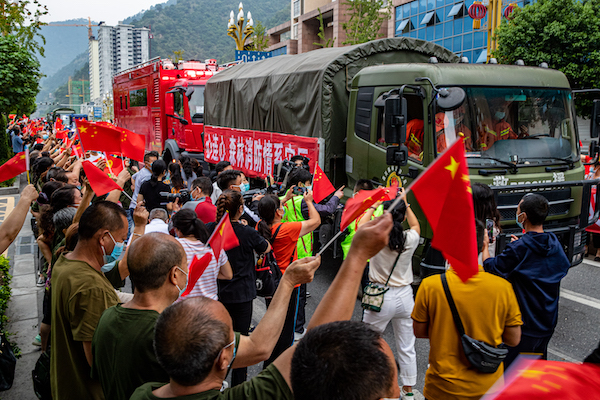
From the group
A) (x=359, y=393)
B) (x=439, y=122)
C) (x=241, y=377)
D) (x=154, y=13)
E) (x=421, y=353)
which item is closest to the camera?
(x=359, y=393)

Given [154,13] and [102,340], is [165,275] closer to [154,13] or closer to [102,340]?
[102,340]

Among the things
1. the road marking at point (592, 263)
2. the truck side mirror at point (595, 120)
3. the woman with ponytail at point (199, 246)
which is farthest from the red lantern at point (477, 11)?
the woman with ponytail at point (199, 246)

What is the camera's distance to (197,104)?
1449cm

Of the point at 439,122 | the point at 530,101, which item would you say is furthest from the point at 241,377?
Answer: the point at 530,101

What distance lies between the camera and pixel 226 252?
13.6ft

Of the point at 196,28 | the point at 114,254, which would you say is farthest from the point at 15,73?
the point at 196,28

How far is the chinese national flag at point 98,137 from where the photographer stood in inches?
228

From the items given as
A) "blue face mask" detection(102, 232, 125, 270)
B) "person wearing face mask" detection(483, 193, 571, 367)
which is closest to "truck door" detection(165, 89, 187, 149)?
"blue face mask" detection(102, 232, 125, 270)

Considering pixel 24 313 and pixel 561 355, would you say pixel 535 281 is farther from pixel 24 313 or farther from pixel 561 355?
pixel 24 313

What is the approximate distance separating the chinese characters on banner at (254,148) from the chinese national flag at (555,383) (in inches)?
240

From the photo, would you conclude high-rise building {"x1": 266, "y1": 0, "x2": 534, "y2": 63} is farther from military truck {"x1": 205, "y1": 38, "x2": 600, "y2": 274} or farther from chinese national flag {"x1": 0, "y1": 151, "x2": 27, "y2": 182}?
chinese national flag {"x1": 0, "y1": 151, "x2": 27, "y2": 182}

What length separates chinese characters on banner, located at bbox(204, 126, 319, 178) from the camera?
8180mm

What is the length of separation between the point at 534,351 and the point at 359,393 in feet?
8.38

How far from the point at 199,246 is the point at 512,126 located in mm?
4037
